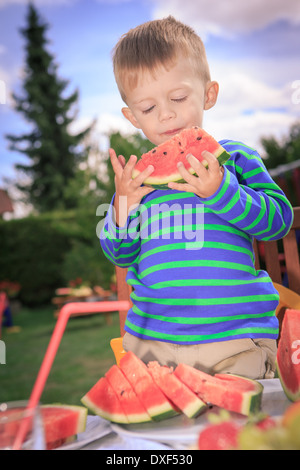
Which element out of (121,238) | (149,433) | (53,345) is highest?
(121,238)

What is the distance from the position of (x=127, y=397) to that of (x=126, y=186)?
49 cm

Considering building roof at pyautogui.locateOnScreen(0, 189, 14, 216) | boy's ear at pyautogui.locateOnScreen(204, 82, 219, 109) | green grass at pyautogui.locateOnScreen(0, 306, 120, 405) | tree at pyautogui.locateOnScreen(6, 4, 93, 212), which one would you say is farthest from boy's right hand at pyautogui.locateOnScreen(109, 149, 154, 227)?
tree at pyautogui.locateOnScreen(6, 4, 93, 212)

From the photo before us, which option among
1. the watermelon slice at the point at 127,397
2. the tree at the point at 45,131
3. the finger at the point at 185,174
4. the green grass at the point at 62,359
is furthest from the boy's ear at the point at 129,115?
the tree at the point at 45,131

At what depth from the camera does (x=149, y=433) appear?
0.72 metres

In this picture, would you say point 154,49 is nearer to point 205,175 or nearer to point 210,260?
point 205,175

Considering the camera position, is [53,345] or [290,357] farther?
[290,357]

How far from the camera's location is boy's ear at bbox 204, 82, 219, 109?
1242mm

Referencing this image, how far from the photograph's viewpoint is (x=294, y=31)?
4.25 ft

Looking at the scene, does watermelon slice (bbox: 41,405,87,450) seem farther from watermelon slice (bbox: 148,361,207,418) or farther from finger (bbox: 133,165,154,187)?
finger (bbox: 133,165,154,187)

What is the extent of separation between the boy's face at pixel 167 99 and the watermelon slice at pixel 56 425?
69 centimetres

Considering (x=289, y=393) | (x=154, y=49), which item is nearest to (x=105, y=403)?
(x=289, y=393)

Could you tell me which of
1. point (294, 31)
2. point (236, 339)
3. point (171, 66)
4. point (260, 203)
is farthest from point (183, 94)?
point (236, 339)

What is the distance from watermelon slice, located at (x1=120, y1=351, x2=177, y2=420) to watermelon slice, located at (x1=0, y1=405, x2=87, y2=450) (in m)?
0.11
